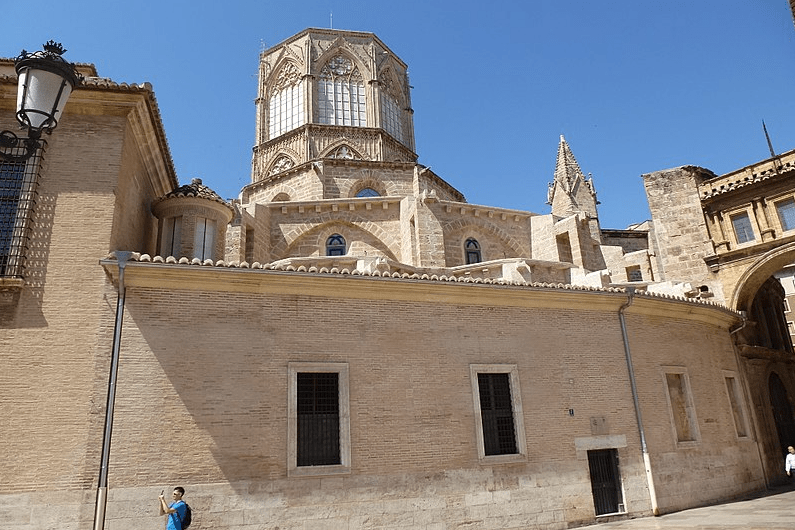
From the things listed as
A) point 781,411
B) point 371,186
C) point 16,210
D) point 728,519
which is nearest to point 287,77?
point 371,186

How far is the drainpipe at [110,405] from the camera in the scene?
737 cm

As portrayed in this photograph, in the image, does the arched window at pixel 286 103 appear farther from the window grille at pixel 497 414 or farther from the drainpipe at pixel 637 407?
the window grille at pixel 497 414

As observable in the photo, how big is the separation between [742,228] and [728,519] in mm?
11632

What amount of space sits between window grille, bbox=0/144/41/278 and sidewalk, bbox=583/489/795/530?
32.5 ft

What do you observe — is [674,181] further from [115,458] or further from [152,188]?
[115,458]

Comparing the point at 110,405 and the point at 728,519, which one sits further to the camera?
the point at 728,519

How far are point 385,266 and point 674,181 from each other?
11155 millimetres

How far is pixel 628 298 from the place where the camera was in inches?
→ 445

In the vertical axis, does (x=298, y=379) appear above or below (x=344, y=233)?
below

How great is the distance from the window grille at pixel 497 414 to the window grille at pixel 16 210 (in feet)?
24.5

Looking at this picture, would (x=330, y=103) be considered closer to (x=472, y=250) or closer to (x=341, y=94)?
(x=341, y=94)

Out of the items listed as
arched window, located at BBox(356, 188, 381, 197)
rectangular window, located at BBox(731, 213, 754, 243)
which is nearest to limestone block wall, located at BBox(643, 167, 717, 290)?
rectangular window, located at BBox(731, 213, 754, 243)

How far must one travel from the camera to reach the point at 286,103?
30.2 m

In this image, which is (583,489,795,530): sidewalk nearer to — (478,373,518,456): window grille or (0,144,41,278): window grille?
(478,373,518,456): window grille
